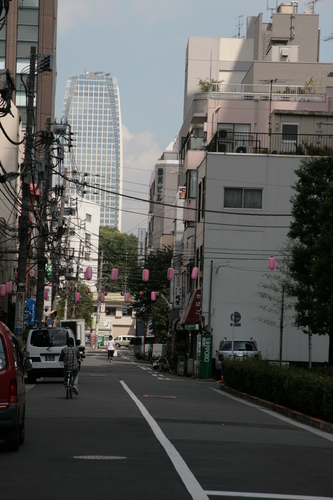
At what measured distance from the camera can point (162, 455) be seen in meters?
11.9

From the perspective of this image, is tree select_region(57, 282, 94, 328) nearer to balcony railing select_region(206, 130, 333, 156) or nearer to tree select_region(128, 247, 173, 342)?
tree select_region(128, 247, 173, 342)

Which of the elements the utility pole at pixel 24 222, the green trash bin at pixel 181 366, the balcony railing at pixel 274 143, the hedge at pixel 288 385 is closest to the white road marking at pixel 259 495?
the hedge at pixel 288 385

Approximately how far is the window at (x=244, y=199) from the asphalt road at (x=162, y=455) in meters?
26.0

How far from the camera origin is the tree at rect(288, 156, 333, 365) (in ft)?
97.1

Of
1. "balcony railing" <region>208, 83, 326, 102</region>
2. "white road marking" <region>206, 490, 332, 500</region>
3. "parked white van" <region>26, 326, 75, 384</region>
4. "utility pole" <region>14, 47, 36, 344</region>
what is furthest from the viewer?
"balcony railing" <region>208, 83, 326, 102</region>

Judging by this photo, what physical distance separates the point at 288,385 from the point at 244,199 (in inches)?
1027

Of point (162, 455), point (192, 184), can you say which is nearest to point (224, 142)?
point (192, 184)

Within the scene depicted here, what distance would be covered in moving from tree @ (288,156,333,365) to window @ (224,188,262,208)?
11.2 metres

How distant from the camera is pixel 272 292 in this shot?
46.0 meters

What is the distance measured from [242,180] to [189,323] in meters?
8.63

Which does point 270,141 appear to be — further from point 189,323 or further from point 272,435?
point 272,435

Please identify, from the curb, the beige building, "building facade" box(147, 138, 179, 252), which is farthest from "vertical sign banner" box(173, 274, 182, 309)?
the beige building

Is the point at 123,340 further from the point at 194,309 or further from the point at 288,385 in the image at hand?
the point at 288,385

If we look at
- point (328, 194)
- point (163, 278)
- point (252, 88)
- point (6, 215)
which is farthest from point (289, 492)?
point (163, 278)
